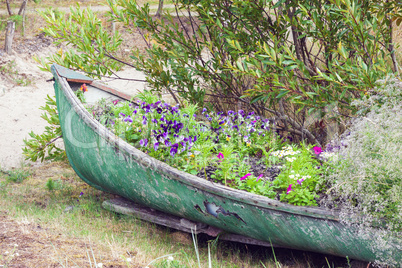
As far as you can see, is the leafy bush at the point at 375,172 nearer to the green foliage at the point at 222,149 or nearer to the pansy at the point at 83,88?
the green foliage at the point at 222,149

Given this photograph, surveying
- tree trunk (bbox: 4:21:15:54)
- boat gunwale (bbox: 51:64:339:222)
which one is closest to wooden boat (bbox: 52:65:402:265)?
boat gunwale (bbox: 51:64:339:222)

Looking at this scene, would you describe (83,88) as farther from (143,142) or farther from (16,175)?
(16,175)

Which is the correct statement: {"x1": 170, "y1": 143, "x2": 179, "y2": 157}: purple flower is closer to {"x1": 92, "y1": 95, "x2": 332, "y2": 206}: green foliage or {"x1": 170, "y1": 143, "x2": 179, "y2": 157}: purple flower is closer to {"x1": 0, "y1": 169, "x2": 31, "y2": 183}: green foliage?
{"x1": 92, "y1": 95, "x2": 332, "y2": 206}: green foliage

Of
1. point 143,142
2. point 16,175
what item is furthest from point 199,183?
point 16,175

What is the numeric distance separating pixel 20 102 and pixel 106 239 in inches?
237

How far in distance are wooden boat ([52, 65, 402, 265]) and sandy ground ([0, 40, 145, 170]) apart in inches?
87.9

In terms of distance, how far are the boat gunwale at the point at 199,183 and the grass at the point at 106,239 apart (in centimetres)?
33

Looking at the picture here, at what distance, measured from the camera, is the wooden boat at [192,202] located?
264 centimetres

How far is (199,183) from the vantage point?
299 cm

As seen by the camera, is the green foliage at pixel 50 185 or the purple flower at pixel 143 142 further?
the green foliage at pixel 50 185

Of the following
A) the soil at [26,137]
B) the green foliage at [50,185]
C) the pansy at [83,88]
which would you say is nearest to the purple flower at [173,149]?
the soil at [26,137]

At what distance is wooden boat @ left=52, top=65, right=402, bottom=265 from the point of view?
104 inches

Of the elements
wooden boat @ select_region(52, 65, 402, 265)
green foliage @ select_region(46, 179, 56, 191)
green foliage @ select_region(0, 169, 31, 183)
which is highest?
wooden boat @ select_region(52, 65, 402, 265)

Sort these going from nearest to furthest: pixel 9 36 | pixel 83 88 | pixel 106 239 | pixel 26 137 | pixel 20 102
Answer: pixel 106 239
pixel 83 88
pixel 26 137
pixel 20 102
pixel 9 36
